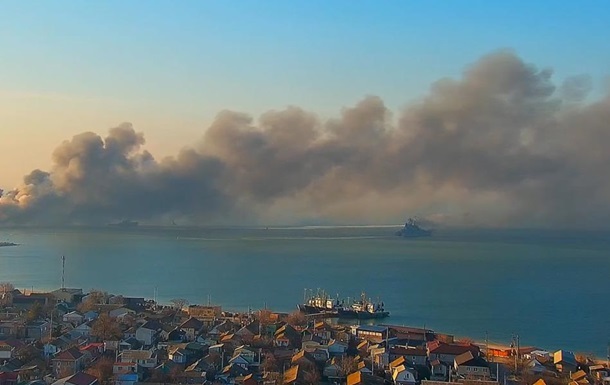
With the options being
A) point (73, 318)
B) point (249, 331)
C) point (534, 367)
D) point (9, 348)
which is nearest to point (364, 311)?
point (249, 331)

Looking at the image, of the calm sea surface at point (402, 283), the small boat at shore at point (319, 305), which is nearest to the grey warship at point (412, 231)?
the calm sea surface at point (402, 283)

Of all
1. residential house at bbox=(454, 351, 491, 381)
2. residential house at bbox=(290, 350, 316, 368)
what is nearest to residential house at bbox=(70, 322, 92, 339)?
residential house at bbox=(290, 350, 316, 368)

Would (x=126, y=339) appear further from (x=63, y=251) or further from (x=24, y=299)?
(x=63, y=251)

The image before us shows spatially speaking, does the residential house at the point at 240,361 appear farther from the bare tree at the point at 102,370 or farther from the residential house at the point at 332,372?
the bare tree at the point at 102,370

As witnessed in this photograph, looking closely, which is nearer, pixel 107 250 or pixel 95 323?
pixel 95 323

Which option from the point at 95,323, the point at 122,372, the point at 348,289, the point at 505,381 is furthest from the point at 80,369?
the point at 348,289

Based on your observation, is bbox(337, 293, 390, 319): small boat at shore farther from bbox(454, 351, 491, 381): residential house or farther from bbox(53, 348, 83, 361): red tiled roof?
bbox(53, 348, 83, 361): red tiled roof
